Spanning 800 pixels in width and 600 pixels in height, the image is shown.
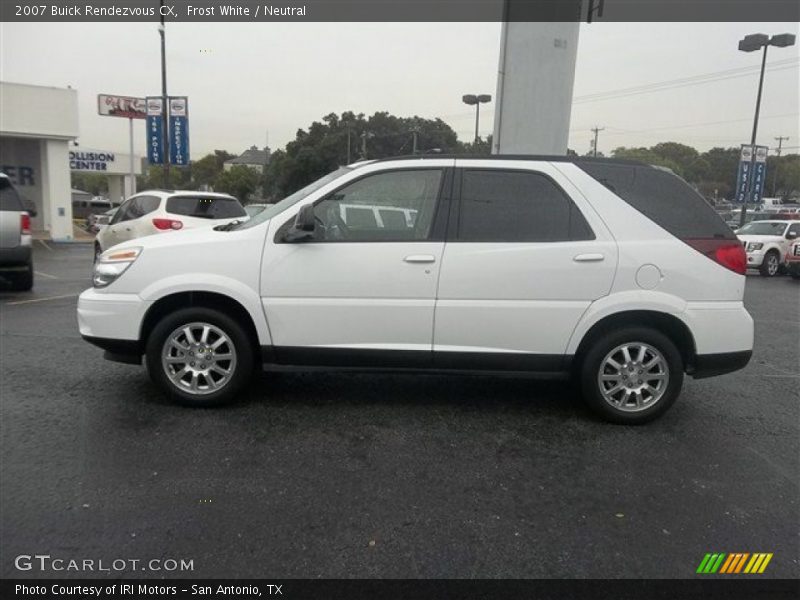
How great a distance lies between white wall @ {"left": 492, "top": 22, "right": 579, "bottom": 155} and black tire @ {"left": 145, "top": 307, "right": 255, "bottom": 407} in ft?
20.1

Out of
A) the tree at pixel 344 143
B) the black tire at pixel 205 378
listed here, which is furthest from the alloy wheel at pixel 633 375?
the tree at pixel 344 143

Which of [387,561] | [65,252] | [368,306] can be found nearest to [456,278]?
[368,306]

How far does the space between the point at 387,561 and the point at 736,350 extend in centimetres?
301

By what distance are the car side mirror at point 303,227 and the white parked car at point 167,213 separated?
625cm

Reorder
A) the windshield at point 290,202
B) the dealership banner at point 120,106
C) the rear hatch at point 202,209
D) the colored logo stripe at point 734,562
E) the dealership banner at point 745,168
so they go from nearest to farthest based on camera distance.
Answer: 1. the colored logo stripe at point 734,562
2. the windshield at point 290,202
3. the rear hatch at point 202,209
4. the dealership banner at point 745,168
5. the dealership banner at point 120,106

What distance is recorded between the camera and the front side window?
13.6 feet

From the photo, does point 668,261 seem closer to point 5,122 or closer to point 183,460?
point 183,460

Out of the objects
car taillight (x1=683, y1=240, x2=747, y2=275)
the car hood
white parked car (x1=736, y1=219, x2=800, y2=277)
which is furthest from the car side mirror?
the car hood

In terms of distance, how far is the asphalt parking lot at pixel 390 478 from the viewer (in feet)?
8.76

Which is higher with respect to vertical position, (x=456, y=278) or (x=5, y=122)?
(x=5, y=122)

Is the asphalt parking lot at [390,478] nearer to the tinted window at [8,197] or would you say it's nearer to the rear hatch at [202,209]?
the tinted window at [8,197]

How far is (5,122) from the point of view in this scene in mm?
19594

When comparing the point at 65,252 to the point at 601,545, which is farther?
the point at 65,252

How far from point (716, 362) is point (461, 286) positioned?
1.89m
